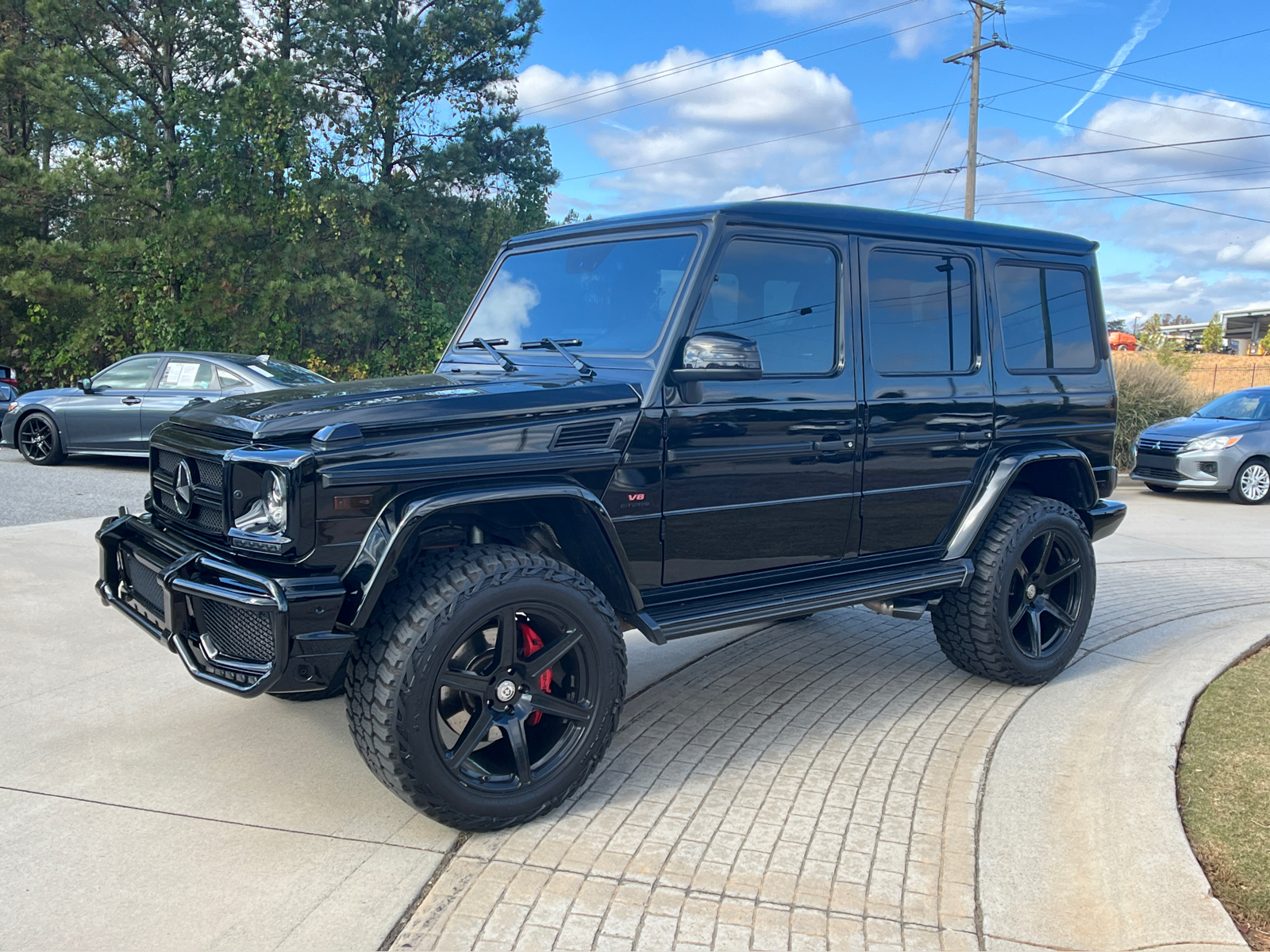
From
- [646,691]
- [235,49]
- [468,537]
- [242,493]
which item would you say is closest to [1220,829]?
[646,691]

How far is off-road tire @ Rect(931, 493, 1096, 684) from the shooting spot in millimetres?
4773

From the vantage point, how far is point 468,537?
11.8 feet

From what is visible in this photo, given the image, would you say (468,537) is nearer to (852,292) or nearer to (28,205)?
(852,292)

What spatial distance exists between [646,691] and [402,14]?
78.6 ft

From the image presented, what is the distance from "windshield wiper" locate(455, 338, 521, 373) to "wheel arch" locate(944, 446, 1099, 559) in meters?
2.28

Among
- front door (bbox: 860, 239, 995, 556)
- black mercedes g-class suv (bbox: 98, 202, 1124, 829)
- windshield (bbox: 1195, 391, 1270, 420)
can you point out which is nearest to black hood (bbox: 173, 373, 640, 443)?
black mercedes g-class suv (bbox: 98, 202, 1124, 829)

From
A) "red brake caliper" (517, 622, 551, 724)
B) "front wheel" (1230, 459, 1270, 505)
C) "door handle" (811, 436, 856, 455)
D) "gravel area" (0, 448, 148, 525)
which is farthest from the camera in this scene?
"front wheel" (1230, 459, 1270, 505)

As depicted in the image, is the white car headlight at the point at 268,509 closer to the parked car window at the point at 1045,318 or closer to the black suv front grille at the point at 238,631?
the black suv front grille at the point at 238,631

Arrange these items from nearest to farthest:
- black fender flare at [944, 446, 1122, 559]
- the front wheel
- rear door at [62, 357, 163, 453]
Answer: black fender flare at [944, 446, 1122, 559]
rear door at [62, 357, 163, 453]
the front wheel

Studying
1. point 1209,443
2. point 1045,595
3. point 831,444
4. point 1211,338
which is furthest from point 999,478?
point 1211,338

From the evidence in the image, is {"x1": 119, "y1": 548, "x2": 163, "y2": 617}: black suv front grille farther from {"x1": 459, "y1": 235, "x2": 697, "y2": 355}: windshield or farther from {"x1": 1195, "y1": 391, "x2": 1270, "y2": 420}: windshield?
{"x1": 1195, "y1": 391, "x2": 1270, "y2": 420}: windshield

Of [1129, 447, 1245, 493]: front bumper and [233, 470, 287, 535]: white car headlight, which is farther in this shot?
[1129, 447, 1245, 493]: front bumper

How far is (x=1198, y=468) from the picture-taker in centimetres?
1339

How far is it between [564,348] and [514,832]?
1919mm
